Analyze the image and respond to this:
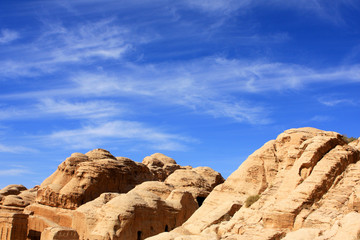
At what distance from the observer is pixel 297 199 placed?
2067cm

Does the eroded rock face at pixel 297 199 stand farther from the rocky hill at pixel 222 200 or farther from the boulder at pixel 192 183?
the boulder at pixel 192 183

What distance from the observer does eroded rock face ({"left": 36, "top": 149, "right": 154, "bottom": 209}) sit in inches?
1711

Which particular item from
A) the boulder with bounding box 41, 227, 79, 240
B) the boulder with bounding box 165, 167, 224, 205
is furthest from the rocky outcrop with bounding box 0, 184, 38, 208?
the boulder with bounding box 41, 227, 79, 240

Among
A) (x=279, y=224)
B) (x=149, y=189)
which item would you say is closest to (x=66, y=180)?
(x=149, y=189)

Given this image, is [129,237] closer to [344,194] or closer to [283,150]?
[283,150]

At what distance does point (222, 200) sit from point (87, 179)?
1899 centimetres

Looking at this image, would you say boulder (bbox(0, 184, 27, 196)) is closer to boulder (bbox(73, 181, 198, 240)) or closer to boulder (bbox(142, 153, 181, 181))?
boulder (bbox(142, 153, 181, 181))

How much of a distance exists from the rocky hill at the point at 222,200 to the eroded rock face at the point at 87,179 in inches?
3.8

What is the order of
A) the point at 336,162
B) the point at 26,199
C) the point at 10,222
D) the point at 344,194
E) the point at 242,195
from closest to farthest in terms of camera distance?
the point at 344,194, the point at 336,162, the point at 242,195, the point at 10,222, the point at 26,199

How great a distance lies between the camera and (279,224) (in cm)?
2014

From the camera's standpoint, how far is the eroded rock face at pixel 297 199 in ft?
63.1

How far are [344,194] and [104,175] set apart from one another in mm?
30000

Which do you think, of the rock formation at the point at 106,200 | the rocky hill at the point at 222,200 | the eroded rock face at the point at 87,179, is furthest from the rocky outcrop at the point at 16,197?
the eroded rock face at the point at 87,179

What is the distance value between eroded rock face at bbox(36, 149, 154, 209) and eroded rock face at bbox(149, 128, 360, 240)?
1766cm
